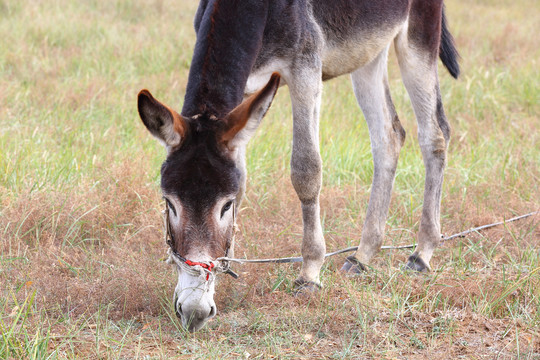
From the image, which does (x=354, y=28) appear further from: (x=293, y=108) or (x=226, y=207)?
(x=226, y=207)

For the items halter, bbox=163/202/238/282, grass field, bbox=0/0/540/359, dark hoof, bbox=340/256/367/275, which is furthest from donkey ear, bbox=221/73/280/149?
dark hoof, bbox=340/256/367/275

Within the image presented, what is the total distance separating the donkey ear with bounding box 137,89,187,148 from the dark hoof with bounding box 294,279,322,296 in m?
1.22

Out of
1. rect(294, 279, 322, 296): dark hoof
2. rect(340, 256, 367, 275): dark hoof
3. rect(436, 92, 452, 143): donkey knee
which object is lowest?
rect(340, 256, 367, 275): dark hoof

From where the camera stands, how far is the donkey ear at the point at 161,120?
268 centimetres

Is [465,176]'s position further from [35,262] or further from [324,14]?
[35,262]

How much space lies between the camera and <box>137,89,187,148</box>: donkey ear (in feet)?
8.79

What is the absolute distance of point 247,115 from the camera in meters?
2.87

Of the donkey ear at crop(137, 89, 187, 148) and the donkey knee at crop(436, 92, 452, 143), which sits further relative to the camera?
the donkey knee at crop(436, 92, 452, 143)

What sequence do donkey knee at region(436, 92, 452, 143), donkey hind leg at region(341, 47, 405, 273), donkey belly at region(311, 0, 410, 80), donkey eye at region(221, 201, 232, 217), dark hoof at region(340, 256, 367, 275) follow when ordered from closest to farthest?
donkey eye at region(221, 201, 232, 217) < donkey belly at region(311, 0, 410, 80) < dark hoof at region(340, 256, 367, 275) < donkey hind leg at region(341, 47, 405, 273) < donkey knee at region(436, 92, 452, 143)

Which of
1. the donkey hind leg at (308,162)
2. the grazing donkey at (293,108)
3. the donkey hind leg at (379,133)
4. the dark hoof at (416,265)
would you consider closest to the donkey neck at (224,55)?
the grazing donkey at (293,108)

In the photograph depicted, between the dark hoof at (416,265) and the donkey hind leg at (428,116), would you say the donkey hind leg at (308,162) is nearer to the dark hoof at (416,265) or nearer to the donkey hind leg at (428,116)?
the dark hoof at (416,265)

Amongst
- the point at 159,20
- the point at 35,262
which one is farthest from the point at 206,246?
the point at 159,20

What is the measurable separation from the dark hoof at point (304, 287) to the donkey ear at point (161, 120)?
1225mm

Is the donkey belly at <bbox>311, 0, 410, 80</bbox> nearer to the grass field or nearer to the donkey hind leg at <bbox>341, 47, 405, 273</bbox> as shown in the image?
the donkey hind leg at <bbox>341, 47, 405, 273</bbox>
